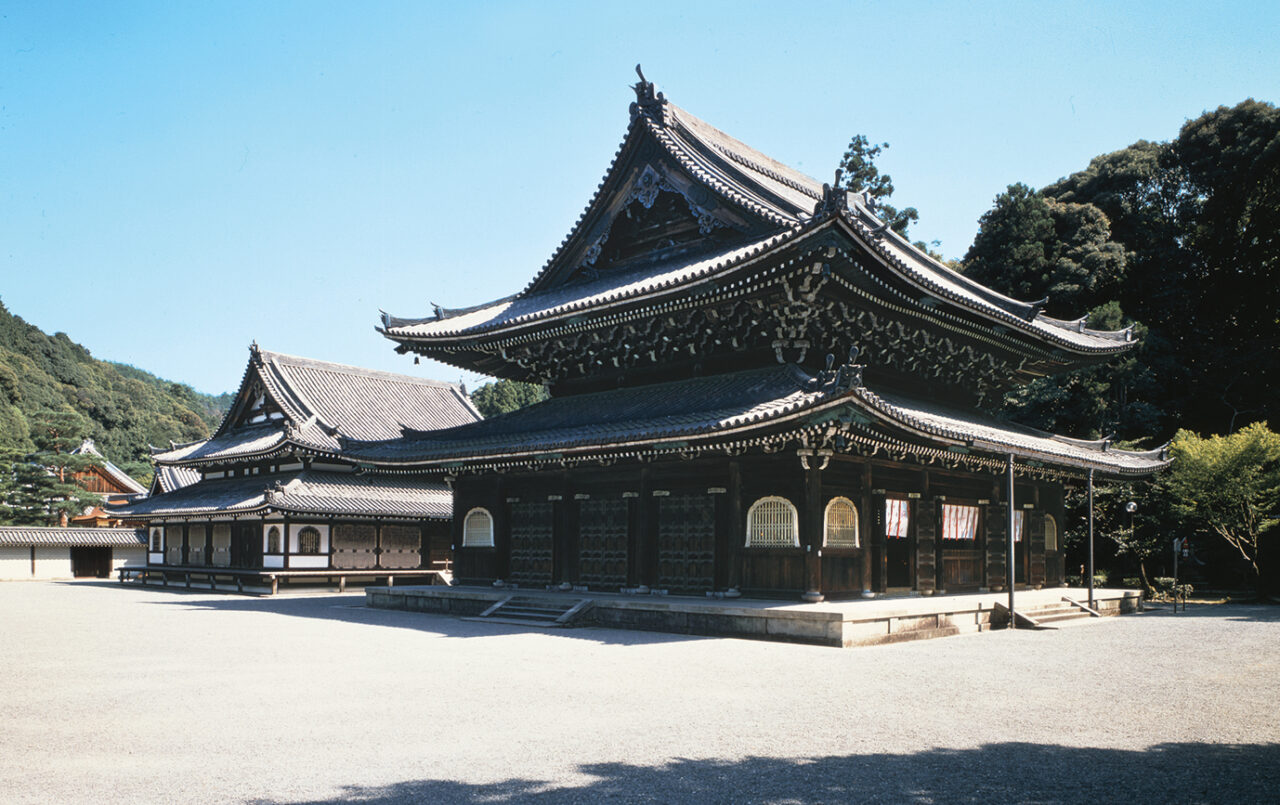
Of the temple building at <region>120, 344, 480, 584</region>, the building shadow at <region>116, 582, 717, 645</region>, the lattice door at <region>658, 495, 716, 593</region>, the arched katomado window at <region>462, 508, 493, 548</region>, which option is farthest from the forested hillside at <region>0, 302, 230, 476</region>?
the lattice door at <region>658, 495, 716, 593</region>

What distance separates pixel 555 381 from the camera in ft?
90.4

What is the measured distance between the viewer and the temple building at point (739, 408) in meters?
19.8

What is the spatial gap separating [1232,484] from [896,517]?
1764cm

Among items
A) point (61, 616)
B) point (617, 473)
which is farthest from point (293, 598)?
point (617, 473)

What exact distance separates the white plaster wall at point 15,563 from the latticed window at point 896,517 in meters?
50.1

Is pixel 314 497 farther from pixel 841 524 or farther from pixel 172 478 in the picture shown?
pixel 841 524

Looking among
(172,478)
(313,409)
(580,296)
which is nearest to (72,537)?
(172,478)

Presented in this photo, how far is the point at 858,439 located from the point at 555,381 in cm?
1108

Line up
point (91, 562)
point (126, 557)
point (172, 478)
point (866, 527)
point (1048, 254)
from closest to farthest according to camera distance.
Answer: point (866, 527), point (172, 478), point (1048, 254), point (91, 562), point (126, 557)

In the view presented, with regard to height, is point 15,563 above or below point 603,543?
below

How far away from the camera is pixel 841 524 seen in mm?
20578

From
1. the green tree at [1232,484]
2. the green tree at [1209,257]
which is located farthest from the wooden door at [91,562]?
the green tree at [1209,257]

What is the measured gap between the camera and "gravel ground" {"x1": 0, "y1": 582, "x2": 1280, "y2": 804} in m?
7.50

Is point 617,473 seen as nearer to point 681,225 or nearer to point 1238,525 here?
point 681,225
